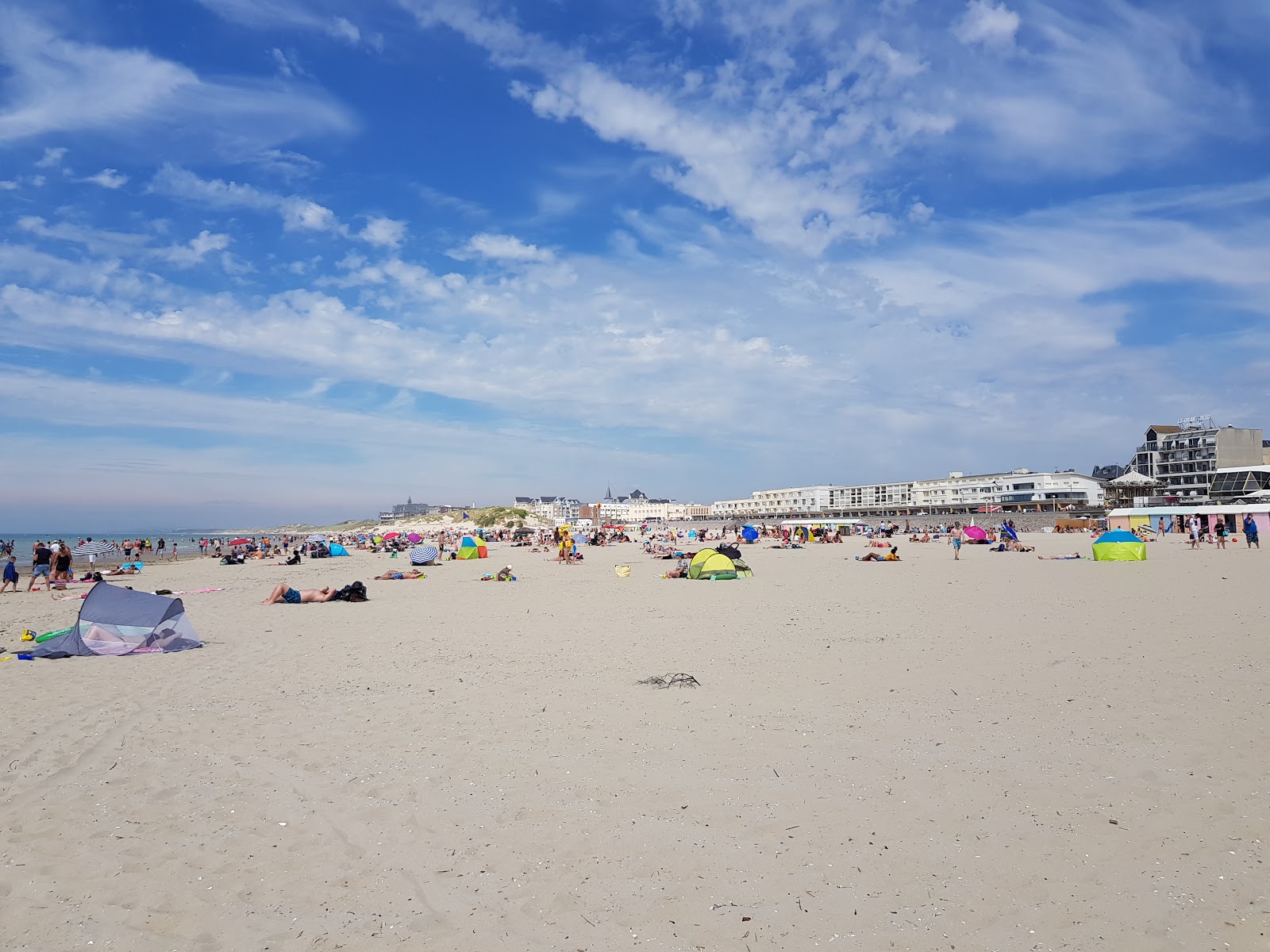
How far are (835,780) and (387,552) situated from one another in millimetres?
50655

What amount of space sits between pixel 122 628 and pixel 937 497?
415 feet

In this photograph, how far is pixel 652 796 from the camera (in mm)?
5039

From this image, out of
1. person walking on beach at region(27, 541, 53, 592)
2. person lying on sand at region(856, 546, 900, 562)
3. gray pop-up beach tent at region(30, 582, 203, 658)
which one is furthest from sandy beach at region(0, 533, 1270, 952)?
person lying on sand at region(856, 546, 900, 562)

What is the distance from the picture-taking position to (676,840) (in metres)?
4.40

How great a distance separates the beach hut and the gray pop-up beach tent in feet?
86.8

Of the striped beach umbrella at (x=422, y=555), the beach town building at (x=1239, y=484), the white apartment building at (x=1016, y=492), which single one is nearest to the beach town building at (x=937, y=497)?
the white apartment building at (x=1016, y=492)

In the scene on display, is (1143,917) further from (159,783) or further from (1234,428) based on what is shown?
(1234,428)

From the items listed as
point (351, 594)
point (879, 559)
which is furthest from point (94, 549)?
point (879, 559)

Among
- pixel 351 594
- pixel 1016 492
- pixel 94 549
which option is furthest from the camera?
pixel 1016 492

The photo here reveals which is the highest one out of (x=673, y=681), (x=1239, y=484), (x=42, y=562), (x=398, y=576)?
(x=1239, y=484)

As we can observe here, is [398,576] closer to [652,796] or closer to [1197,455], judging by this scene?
[652,796]

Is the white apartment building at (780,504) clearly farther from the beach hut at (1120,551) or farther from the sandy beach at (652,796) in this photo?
the sandy beach at (652,796)

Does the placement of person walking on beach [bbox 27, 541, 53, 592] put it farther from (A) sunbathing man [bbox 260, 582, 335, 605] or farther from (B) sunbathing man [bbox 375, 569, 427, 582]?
(A) sunbathing man [bbox 260, 582, 335, 605]

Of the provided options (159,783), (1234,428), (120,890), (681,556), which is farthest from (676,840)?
(1234,428)
